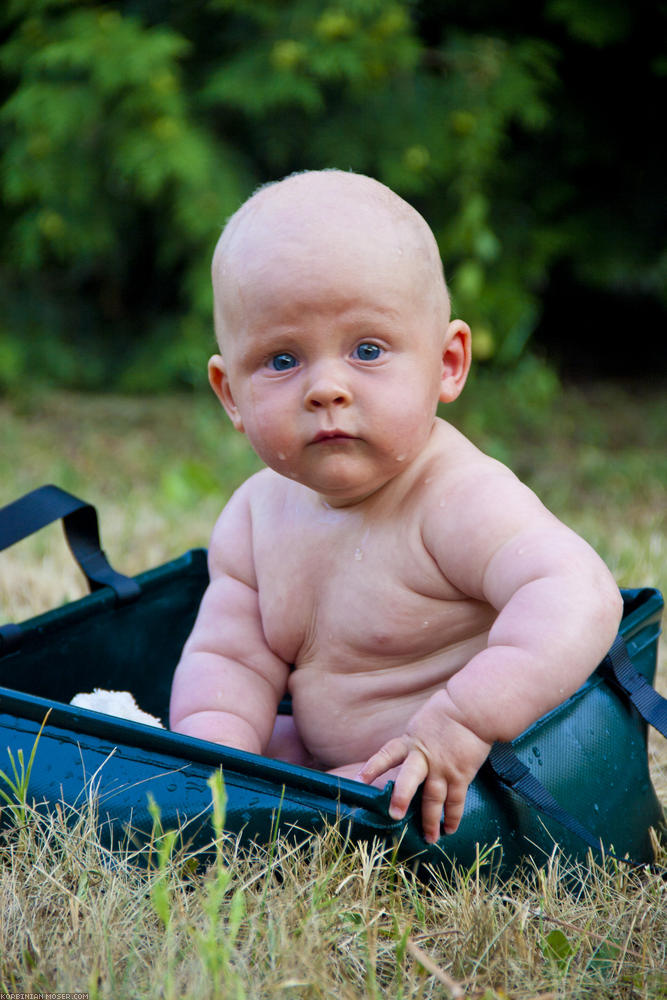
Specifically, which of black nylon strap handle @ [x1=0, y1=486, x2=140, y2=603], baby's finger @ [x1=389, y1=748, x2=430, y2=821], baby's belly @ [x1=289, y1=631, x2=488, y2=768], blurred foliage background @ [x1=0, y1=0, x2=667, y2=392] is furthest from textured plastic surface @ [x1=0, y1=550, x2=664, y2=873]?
blurred foliage background @ [x1=0, y1=0, x2=667, y2=392]

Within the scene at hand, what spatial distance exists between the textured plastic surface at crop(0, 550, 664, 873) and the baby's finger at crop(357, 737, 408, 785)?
48mm

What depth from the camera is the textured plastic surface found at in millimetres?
1215

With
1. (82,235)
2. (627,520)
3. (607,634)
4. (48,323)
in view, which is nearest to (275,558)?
(607,634)

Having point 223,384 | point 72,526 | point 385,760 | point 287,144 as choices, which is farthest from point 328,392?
point 287,144

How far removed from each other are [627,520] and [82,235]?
230 cm

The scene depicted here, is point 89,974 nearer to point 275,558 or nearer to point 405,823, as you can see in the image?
point 405,823

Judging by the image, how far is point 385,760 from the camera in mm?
1224

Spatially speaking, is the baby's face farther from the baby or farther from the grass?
the grass

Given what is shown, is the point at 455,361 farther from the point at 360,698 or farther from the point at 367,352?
the point at 360,698

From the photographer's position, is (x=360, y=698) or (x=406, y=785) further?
(x=360, y=698)

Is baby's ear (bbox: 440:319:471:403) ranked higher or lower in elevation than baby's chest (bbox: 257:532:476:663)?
higher

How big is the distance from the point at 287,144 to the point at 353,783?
3.31m

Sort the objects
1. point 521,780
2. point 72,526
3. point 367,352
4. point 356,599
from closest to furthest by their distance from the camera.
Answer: point 521,780 < point 367,352 < point 356,599 < point 72,526

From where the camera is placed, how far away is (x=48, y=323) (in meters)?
4.54
